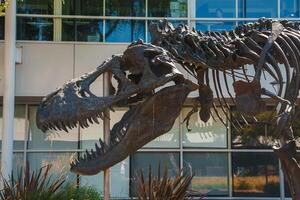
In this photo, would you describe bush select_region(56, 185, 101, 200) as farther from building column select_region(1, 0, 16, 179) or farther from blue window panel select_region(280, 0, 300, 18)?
blue window panel select_region(280, 0, 300, 18)

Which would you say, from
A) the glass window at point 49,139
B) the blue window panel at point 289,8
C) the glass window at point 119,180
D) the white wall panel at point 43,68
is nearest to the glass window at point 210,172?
the glass window at point 119,180

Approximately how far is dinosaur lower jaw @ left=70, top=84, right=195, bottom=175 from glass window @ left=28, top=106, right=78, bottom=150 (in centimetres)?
1100

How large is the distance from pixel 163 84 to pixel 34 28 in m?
11.3

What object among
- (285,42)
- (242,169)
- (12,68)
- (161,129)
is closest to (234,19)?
(242,169)

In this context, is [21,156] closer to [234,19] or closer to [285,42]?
[234,19]

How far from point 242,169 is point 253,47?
10.6 meters

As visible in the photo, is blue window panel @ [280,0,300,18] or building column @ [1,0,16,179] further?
blue window panel @ [280,0,300,18]

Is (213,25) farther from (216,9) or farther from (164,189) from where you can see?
(164,189)

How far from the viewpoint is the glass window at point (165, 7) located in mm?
16719

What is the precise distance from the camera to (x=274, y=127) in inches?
259

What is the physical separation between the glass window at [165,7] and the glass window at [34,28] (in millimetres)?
2812

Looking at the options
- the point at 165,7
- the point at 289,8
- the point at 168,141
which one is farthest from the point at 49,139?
the point at 289,8

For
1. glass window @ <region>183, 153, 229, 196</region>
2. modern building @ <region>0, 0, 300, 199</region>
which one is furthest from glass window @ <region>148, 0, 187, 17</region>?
glass window @ <region>183, 153, 229, 196</region>

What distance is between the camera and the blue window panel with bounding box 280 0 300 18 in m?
16.8
